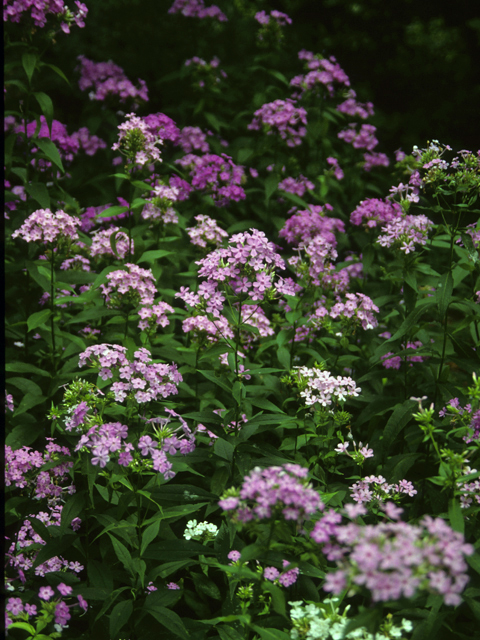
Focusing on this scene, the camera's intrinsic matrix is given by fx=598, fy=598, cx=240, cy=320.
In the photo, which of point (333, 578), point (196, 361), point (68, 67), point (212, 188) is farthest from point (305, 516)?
point (68, 67)

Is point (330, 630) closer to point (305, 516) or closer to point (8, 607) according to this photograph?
point (305, 516)

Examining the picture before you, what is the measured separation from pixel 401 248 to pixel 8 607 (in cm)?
290

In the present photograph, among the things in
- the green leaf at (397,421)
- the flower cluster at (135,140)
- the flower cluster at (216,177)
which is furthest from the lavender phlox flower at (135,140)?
the green leaf at (397,421)

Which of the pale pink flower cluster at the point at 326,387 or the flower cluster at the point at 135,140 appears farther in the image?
the flower cluster at the point at 135,140

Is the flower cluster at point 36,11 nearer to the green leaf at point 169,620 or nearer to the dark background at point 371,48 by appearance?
the green leaf at point 169,620

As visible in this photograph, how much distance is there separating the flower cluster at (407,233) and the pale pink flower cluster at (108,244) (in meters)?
1.89

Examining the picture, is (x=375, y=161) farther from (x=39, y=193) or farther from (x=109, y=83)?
(x=39, y=193)

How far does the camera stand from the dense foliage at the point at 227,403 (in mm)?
2463

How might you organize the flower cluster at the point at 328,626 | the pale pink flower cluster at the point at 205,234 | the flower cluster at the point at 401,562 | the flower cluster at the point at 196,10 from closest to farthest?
the flower cluster at the point at 401,562 < the flower cluster at the point at 328,626 < the pale pink flower cluster at the point at 205,234 < the flower cluster at the point at 196,10

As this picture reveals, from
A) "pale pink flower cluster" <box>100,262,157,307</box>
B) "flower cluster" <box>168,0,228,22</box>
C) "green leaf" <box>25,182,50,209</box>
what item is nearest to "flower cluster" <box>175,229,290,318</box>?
"pale pink flower cluster" <box>100,262,157,307</box>

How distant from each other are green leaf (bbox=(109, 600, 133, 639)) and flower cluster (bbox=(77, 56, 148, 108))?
5048 mm

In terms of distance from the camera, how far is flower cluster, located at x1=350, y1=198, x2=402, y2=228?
16.4 ft

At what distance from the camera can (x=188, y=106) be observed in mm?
7027

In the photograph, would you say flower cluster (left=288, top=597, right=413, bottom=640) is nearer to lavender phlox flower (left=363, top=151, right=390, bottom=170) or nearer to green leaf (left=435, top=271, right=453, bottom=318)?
green leaf (left=435, top=271, right=453, bottom=318)
